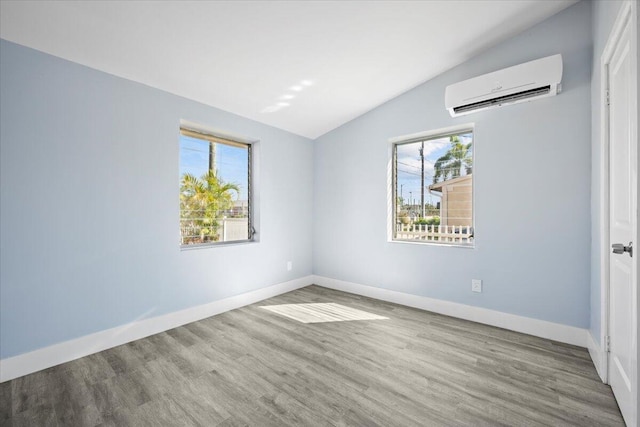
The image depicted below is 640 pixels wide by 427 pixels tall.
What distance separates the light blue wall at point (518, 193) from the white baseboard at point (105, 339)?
A: 197 cm

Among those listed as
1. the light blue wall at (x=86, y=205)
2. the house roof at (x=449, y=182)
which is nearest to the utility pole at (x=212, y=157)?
the light blue wall at (x=86, y=205)

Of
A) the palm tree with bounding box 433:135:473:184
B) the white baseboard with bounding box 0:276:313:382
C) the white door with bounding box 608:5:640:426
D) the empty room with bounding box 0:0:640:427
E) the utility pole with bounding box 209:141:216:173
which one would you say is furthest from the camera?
the utility pole with bounding box 209:141:216:173

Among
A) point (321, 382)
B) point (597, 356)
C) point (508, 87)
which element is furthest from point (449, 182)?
point (321, 382)

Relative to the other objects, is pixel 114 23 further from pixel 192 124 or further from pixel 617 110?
pixel 617 110

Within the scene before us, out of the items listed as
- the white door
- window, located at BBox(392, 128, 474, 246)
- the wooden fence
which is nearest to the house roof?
window, located at BBox(392, 128, 474, 246)

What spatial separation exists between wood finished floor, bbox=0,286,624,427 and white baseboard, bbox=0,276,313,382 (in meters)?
0.06

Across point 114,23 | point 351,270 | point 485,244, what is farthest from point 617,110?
point 114,23

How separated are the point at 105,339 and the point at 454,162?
3771 millimetres

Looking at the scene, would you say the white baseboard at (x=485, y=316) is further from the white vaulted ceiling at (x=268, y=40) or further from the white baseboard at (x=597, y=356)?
the white vaulted ceiling at (x=268, y=40)

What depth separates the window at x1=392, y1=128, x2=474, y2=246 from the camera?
3133mm

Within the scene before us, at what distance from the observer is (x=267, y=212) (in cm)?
377

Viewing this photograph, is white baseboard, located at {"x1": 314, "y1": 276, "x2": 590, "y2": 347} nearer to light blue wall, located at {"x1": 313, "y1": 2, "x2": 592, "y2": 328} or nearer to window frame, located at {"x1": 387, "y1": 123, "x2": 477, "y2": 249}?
light blue wall, located at {"x1": 313, "y1": 2, "x2": 592, "y2": 328}

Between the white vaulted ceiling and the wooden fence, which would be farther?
the wooden fence

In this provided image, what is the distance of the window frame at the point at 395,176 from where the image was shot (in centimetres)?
300
